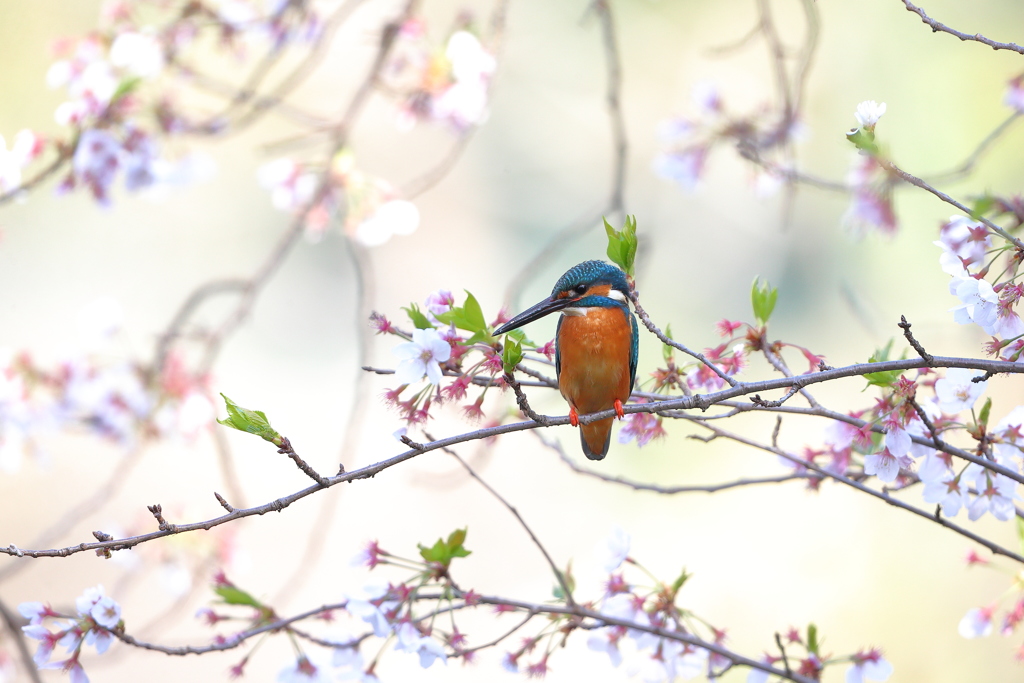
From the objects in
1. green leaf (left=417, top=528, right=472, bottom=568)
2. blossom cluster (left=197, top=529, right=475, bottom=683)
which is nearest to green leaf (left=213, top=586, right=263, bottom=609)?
blossom cluster (left=197, top=529, right=475, bottom=683)

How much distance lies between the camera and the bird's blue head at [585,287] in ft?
2.69

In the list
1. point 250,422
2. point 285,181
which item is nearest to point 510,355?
point 250,422

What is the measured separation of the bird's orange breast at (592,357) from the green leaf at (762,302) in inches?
6.2

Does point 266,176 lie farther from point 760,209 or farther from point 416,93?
point 760,209

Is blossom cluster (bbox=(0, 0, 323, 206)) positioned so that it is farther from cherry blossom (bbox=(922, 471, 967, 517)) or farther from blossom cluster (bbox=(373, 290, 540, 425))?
cherry blossom (bbox=(922, 471, 967, 517))

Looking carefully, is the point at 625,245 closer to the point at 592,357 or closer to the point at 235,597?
the point at 592,357

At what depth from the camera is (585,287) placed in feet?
2.75

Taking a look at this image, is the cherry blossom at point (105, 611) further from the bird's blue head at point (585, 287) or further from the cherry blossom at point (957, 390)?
the cherry blossom at point (957, 390)

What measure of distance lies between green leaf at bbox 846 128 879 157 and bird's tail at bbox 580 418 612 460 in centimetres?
42

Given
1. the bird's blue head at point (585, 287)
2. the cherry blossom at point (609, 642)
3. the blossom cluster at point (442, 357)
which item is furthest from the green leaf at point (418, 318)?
the cherry blossom at point (609, 642)

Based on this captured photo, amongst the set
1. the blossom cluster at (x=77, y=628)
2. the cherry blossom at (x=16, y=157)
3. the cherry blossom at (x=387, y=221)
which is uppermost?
the cherry blossom at (x=387, y=221)

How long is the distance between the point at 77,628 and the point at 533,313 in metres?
0.54

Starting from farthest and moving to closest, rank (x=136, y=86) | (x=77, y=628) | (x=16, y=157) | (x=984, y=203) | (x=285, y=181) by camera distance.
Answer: (x=285, y=181) → (x=16, y=157) → (x=136, y=86) → (x=984, y=203) → (x=77, y=628)

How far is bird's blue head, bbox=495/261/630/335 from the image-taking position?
2.69 ft
